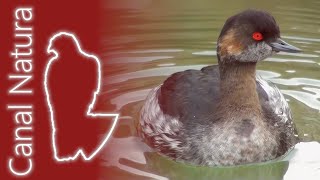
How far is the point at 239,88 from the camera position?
614cm

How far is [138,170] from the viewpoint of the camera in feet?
20.4

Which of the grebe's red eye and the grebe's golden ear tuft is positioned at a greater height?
the grebe's red eye

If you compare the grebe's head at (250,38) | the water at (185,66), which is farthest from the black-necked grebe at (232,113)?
the water at (185,66)

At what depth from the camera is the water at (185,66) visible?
6.26 metres

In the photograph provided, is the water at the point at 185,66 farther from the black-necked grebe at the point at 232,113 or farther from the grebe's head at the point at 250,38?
the grebe's head at the point at 250,38

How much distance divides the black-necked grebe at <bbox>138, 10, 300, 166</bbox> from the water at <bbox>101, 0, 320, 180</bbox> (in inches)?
5.4

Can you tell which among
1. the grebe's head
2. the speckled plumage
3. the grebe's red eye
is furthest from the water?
the grebe's red eye

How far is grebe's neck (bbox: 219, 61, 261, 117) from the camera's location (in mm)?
6062

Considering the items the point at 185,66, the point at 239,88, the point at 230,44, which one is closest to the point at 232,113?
the point at 239,88

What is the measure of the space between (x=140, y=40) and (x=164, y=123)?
325 cm

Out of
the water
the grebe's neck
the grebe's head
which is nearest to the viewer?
the grebe's head

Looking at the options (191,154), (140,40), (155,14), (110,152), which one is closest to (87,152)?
(110,152)

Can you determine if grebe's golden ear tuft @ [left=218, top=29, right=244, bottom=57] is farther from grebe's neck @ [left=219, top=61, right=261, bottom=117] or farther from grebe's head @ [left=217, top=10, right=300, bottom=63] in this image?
grebe's neck @ [left=219, top=61, right=261, bottom=117]

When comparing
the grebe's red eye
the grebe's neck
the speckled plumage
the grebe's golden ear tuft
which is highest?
the grebe's red eye
